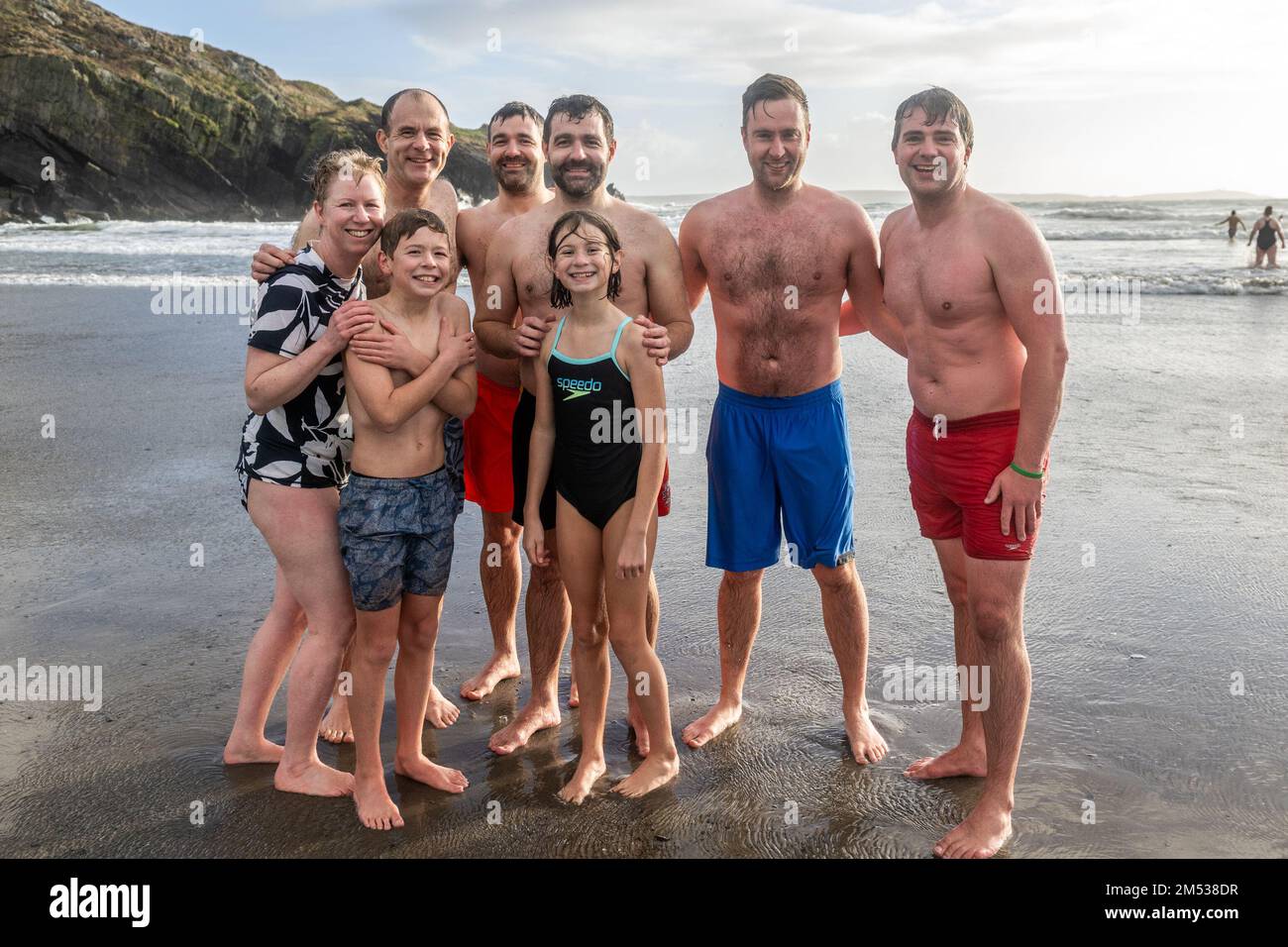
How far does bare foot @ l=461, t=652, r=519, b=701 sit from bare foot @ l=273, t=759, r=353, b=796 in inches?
31.6

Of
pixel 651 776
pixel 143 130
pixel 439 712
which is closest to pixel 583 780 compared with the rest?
pixel 651 776

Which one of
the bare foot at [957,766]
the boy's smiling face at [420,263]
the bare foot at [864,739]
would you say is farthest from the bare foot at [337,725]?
the bare foot at [957,766]

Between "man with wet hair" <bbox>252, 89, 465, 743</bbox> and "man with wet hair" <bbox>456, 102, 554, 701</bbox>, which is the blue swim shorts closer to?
"man with wet hair" <bbox>456, 102, 554, 701</bbox>

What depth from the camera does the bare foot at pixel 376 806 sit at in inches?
131

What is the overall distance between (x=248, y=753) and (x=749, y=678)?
2.06m

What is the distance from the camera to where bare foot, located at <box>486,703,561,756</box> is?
3875mm

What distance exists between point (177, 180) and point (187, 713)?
4494cm

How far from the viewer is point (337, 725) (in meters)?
4.00

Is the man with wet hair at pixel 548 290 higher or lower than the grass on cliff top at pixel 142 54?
lower

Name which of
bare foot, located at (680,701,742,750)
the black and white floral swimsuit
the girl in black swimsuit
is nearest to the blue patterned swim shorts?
the black and white floral swimsuit

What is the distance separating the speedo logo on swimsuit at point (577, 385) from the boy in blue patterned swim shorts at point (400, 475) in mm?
308

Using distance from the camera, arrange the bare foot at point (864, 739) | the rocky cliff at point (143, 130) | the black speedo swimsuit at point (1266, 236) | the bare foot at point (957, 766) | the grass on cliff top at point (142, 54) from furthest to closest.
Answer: the grass on cliff top at point (142, 54)
the rocky cliff at point (143, 130)
the black speedo swimsuit at point (1266, 236)
the bare foot at point (864, 739)
the bare foot at point (957, 766)

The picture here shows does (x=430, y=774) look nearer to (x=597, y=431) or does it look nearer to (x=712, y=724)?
(x=712, y=724)

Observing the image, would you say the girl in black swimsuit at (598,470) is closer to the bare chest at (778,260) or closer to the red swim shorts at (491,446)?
the bare chest at (778,260)
